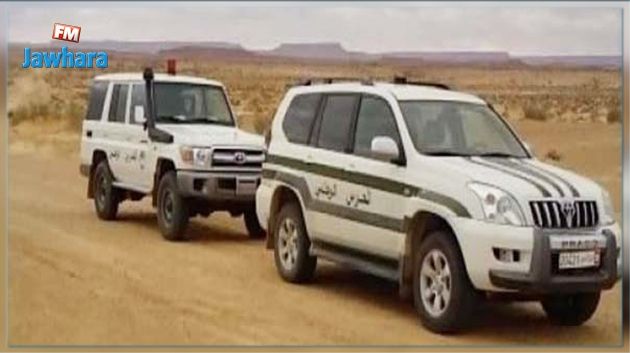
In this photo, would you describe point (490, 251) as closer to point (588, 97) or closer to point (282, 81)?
point (588, 97)

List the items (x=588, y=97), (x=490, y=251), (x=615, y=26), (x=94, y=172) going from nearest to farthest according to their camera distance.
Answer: (x=490, y=251) → (x=615, y=26) → (x=588, y=97) → (x=94, y=172)

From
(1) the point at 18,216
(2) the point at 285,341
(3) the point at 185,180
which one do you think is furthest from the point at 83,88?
(2) the point at 285,341

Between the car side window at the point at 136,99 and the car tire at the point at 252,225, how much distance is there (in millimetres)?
1518

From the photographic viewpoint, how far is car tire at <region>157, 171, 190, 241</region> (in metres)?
11.9

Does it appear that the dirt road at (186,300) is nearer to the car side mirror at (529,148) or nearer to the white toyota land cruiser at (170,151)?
the white toyota land cruiser at (170,151)

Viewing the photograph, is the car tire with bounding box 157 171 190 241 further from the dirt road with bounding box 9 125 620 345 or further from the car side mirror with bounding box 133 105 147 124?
the car side mirror with bounding box 133 105 147 124

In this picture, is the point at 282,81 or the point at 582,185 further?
the point at 282,81

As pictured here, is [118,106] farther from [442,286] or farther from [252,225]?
[442,286]

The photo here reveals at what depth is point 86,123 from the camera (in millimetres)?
12109

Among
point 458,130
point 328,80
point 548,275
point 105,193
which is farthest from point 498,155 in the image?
point 105,193

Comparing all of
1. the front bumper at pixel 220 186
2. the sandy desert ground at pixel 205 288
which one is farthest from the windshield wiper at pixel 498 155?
the front bumper at pixel 220 186

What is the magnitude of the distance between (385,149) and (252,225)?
3869 mm

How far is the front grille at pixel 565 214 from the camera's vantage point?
774cm

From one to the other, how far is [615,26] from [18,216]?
4.66 m
